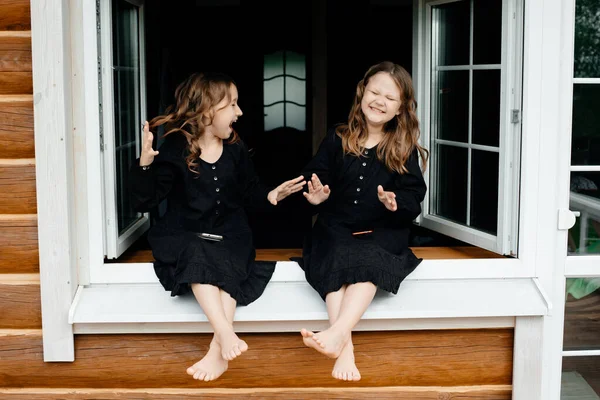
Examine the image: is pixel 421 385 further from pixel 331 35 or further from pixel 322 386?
pixel 331 35

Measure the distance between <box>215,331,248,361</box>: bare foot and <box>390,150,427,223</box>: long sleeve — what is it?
2.75 feet

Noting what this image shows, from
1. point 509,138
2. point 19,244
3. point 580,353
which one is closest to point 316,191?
point 509,138

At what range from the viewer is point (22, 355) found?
304 cm

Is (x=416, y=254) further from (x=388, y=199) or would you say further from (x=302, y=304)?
(x=302, y=304)

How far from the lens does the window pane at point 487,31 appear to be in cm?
324

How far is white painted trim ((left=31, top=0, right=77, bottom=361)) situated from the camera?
111 inches

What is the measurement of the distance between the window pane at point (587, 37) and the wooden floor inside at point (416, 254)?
2.68 feet

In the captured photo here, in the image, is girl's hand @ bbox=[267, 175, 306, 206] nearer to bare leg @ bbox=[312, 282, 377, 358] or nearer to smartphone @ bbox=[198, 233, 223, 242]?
smartphone @ bbox=[198, 233, 223, 242]

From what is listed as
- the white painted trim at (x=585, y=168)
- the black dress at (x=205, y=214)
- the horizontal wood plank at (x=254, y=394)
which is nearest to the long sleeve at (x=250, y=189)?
the black dress at (x=205, y=214)

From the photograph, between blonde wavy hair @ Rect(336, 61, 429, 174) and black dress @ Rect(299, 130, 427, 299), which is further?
blonde wavy hair @ Rect(336, 61, 429, 174)

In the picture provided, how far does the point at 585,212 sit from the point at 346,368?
1.18m

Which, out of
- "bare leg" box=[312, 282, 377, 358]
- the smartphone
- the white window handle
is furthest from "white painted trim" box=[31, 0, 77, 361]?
the white window handle

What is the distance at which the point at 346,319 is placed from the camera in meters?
2.71

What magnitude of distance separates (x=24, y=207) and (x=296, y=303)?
1083mm
